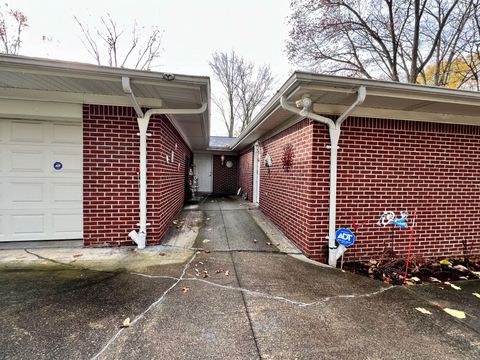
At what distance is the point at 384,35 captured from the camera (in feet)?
32.8

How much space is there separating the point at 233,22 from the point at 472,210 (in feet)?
44.1

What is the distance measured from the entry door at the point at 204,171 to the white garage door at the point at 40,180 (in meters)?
8.12

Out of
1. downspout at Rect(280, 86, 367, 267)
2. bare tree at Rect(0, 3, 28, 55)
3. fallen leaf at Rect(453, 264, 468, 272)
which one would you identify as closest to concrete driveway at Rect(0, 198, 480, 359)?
downspout at Rect(280, 86, 367, 267)

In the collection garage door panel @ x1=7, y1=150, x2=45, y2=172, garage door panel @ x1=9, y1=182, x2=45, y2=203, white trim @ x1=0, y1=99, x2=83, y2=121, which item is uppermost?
white trim @ x1=0, y1=99, x2=83, y2=121

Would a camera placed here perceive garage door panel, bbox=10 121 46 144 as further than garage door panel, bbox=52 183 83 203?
No

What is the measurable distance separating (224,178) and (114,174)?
8.55 m

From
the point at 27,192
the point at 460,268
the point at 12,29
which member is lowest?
the point at 460,268

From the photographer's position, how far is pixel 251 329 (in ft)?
6.74

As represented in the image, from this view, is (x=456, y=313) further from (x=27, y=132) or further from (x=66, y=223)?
(x=27, y=132)

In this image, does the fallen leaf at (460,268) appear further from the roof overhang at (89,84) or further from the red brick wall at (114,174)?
the red brick wall at (114,174)

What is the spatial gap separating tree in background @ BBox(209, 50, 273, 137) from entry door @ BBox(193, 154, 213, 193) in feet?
32.3

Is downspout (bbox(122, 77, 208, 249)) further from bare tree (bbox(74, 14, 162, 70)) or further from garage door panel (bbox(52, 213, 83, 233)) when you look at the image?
bare tree (bbox(74, 14, 162, 70))

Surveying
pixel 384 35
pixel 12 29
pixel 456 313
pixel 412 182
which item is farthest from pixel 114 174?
pixel 12 29

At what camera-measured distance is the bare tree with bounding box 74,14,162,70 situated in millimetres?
12266
